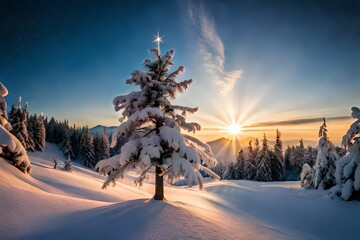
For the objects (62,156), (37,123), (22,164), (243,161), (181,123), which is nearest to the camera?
(181,123)

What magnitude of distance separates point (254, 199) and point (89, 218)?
19900mm

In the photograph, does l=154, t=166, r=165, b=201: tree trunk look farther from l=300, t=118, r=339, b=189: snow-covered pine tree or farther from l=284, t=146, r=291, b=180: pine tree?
l=284, t=146, r=291, b=180: pine tree

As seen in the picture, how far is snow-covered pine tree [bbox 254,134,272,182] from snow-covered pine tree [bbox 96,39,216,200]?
1582 inches

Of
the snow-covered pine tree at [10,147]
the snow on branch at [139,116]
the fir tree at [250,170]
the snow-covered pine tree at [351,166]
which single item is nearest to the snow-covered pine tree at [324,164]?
the snow-covered pine tree at [351,166]

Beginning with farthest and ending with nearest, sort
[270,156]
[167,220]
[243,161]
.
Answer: [243,161]
[270,156]
[167,220]

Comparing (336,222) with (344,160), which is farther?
(344,160)

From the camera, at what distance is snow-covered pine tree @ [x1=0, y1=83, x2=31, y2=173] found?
555 inches

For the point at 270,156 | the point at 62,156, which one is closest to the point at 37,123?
the point at 62,156

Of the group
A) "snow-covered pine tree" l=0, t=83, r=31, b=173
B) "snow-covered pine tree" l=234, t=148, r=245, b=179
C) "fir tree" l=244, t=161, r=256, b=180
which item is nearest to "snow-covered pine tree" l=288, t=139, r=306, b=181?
"snow-covered pine tree" l=234, t=148, r=245, b=179

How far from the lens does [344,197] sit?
18.7 metres

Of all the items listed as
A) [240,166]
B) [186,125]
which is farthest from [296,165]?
[186,125]

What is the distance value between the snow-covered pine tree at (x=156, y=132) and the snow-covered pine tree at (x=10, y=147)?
848 centimetres

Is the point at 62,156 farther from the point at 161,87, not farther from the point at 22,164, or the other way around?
Answer: the point at 161,87

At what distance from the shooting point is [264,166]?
155 ft
